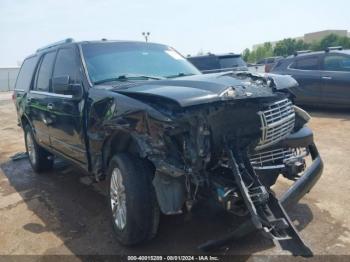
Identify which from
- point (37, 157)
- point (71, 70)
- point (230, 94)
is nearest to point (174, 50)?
point (71, 70)

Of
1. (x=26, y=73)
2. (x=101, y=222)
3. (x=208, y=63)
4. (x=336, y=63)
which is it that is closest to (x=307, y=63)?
(x=336, y=63)

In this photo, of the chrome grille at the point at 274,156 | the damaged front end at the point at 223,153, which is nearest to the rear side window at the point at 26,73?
the damaged front end at the point at 223,153

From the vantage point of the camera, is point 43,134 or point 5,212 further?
point 43,134

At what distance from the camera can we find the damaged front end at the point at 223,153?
2961mm

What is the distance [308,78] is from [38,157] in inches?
283

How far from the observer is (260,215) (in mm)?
2889

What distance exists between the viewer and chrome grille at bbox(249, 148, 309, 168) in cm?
354

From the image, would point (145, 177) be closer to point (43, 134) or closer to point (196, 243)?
point (196, 243)

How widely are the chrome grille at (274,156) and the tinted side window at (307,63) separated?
7.15m

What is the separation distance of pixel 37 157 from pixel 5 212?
1.73 meters

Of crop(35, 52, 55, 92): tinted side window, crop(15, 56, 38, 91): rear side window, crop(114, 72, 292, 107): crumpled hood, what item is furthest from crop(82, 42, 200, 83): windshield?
crop(15, 56, 38, 91): rear side window

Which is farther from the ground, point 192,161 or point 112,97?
point 112,97

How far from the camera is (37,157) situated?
6.59m

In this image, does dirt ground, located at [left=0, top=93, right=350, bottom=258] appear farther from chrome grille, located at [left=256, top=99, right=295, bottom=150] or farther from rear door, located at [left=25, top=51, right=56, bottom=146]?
chrome grille, located at [left=256, top=99, right=295, bottom=150]
